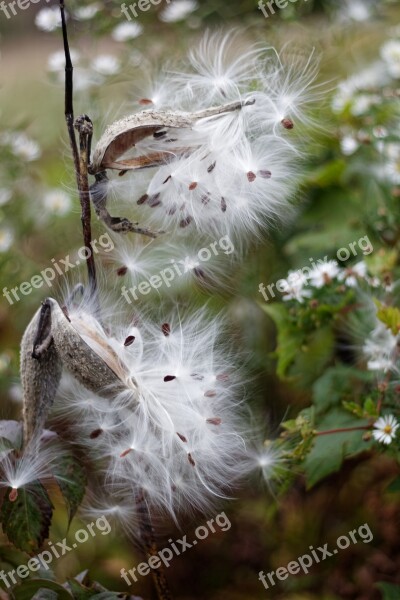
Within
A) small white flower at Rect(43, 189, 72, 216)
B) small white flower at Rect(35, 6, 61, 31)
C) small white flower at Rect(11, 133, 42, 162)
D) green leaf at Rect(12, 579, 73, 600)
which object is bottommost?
green leaf at Rect(12, 579, 73, 600)

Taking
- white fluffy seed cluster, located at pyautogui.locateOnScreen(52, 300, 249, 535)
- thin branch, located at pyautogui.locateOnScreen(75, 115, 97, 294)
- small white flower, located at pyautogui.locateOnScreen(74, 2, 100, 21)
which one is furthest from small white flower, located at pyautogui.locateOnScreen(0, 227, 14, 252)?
thin branch, located at pyautogui.locateOnScreen(75, 115, 97, 294)

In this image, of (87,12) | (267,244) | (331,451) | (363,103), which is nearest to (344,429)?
(331,451)

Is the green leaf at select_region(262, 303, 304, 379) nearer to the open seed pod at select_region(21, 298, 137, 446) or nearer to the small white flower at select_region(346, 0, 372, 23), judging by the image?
the open seed pod at select_region(21, 298, 137, 446)

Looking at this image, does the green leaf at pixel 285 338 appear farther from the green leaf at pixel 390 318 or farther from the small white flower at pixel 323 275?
the green leaf at pixel 390 318

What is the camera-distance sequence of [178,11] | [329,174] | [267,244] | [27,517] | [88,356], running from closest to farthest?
[88,356]
[27,517]
[267,244]
[329,174]
[178,11]

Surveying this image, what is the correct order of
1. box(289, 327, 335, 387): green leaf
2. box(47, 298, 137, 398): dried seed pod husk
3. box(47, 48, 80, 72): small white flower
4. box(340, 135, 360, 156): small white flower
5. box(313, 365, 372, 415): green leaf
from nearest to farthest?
box(47, 298, 137, 398): dried seed pod husk
box(313, 365, 372, 415): green leaf
box(289, 327, 335, 387): green leaf
box(340, 135, 360, 156): small white flower
box(47, 48, 80, 72): small white flower

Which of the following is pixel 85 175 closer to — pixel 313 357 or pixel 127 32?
pixel 313 357

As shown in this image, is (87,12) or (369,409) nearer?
(369,409)
